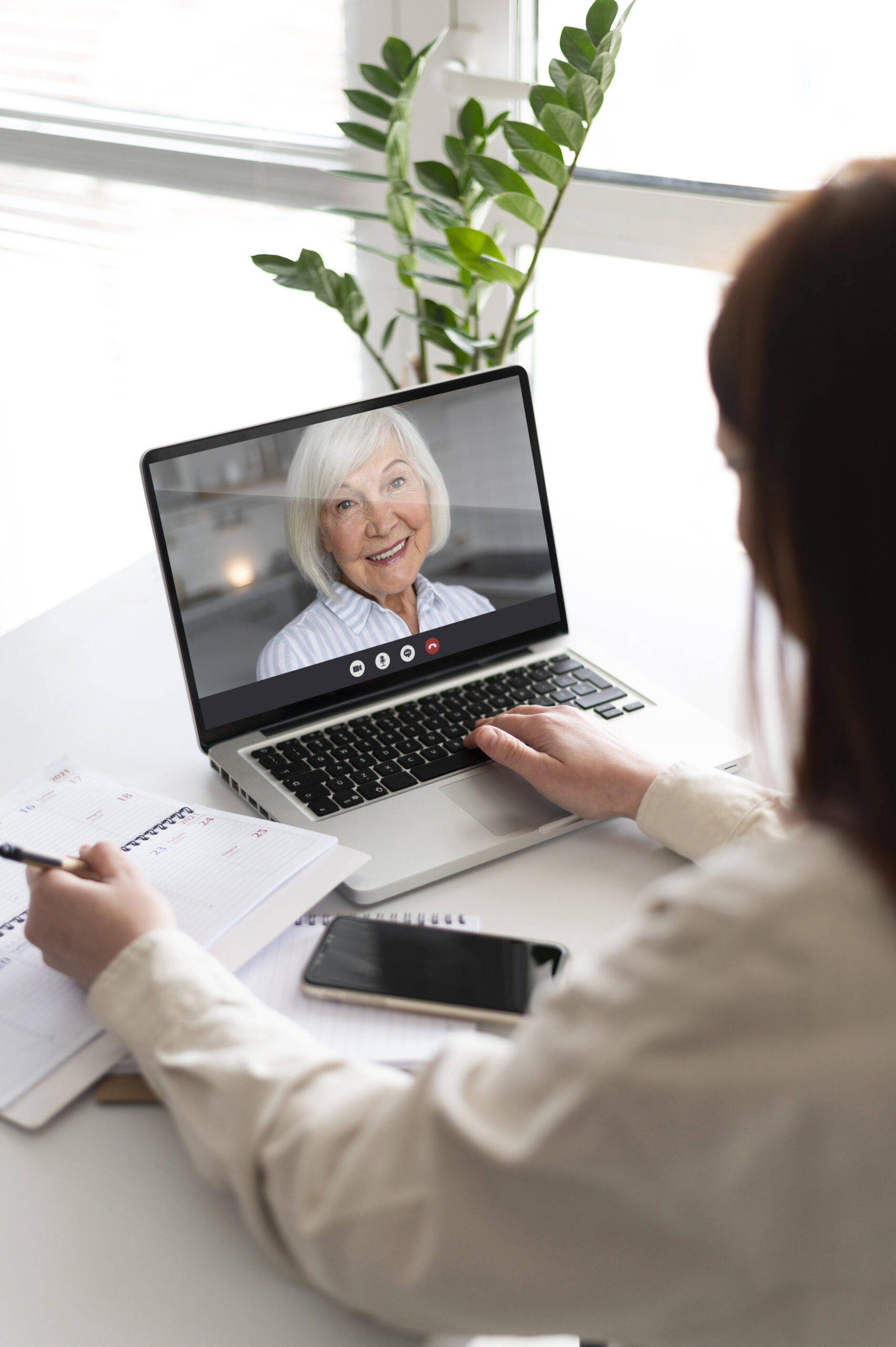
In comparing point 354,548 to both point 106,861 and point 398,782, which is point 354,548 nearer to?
point 398,782

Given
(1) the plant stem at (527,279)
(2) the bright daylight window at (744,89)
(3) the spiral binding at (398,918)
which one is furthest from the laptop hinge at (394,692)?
(2) the bright daylight window at (744,89)

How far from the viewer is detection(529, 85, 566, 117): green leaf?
48.6 inches

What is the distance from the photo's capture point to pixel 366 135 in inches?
55.0

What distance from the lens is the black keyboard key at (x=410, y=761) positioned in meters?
0.99

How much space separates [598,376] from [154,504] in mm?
1049

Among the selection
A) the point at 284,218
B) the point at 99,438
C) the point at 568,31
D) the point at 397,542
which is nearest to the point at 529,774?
the point at 397,542

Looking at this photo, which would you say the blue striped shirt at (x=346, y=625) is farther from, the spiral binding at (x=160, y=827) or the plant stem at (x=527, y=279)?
the plant stem at (x=527, y=279)

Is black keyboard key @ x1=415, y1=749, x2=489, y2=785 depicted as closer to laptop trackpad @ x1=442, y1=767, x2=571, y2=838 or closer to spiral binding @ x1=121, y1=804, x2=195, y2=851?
laptop trackpad @ x1=442, y1=767, x2=571, y2=838

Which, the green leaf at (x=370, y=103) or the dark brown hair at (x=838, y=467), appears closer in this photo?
the dark brown hair at (x=838, y=467)

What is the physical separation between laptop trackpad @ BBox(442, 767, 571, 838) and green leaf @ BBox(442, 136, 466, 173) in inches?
32.1

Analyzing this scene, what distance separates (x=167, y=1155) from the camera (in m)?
0.67

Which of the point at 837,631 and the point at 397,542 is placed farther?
the point at 397,542

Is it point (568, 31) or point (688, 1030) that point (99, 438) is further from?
point (688, 1030)

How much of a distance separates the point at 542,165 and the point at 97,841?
0.86m
